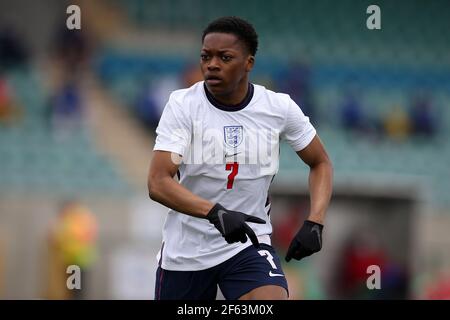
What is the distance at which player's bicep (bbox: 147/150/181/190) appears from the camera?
18.6ft

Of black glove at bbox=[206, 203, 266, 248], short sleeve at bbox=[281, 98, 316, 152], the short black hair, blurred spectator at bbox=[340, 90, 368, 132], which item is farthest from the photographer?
blurred spectator at bbox=[340, 90, 368, 132]

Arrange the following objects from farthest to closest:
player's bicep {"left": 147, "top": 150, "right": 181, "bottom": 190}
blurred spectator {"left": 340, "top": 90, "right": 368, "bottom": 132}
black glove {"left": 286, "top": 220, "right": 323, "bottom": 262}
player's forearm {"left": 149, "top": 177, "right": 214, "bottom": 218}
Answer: blurred spectator {"left": 340, "top": 90, "right": 368, "bottom": 132} < black glove {"left": 286, "top": 220, "right": 323, "bottom": 262} < player's bicep {"left": 147, "top": 150, "right": 181, "bottom": 190} < player's forearm {"left": 149, "top": 177, "right": 214, "bottom": 218}

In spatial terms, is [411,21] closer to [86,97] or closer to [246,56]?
[86,97]

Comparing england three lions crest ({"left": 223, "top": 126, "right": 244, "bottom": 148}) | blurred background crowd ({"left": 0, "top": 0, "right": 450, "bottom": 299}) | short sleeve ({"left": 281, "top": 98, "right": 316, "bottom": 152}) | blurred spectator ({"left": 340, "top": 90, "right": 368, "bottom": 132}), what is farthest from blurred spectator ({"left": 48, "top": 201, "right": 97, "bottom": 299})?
england three lions crest ({"left": 223, "top": 126, "right": 244, "bottom": 148})

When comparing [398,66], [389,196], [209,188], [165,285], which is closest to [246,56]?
[209,188]

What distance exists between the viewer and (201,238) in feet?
19.7

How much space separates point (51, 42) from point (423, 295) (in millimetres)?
8894

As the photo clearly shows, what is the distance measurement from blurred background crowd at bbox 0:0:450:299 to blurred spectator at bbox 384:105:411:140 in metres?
0.03

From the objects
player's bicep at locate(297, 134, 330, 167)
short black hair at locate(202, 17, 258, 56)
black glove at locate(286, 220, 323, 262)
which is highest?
short black hair at locate(202, 17, 258, 56)

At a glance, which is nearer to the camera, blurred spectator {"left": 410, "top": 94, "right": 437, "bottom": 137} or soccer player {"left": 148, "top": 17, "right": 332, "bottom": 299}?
soccer player {"left": 148, "top": 17, "right": 332, "bottom": 299}

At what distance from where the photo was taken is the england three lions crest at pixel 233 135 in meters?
5.90

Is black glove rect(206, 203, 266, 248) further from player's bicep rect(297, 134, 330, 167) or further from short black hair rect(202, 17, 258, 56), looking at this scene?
short black hair rect(202, 17, 258, 56)

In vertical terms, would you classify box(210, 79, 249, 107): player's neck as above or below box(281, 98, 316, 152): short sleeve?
above

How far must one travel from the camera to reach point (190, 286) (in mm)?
6016
